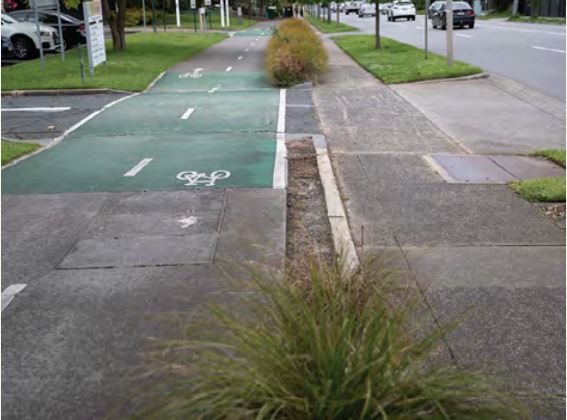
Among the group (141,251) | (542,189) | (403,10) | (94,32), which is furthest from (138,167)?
A: (403,10)

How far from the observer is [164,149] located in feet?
35.8

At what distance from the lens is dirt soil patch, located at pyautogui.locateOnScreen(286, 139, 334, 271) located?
20.4ft

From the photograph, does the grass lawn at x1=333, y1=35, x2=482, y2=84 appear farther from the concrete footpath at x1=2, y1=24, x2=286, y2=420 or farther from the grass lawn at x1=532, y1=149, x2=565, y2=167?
Answer: the grass lawn at x1=532, y1=149, x2=565, y2=167

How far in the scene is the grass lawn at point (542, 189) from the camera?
771 centimetres

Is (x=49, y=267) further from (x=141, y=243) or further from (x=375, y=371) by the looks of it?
(x=375, y=371)

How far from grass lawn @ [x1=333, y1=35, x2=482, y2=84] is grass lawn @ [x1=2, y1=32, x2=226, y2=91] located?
21.5 ft

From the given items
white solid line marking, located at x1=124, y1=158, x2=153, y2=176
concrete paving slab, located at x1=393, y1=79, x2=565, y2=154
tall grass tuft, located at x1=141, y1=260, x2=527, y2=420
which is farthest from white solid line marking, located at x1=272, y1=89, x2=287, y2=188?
tall grass tuft, located at x1=141, y1=260, x2=527, y2=420

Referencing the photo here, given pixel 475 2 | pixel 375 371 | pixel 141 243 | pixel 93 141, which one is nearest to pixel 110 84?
pixel 93 141

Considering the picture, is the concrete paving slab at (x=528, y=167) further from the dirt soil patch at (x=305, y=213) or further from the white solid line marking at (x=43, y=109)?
the white solid line marking at (x=43, y=109)

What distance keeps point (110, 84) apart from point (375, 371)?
17050mm

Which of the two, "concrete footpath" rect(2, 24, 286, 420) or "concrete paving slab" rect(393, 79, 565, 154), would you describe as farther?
"concrete paving slab" rect(393, 79, 565, 154)

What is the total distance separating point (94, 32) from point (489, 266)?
16.5 m

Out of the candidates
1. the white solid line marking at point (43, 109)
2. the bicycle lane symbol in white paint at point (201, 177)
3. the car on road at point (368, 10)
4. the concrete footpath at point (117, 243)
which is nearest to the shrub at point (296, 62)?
the white solid line marking at point (43, 109)

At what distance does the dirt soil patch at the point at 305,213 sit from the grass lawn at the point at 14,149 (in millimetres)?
3978
